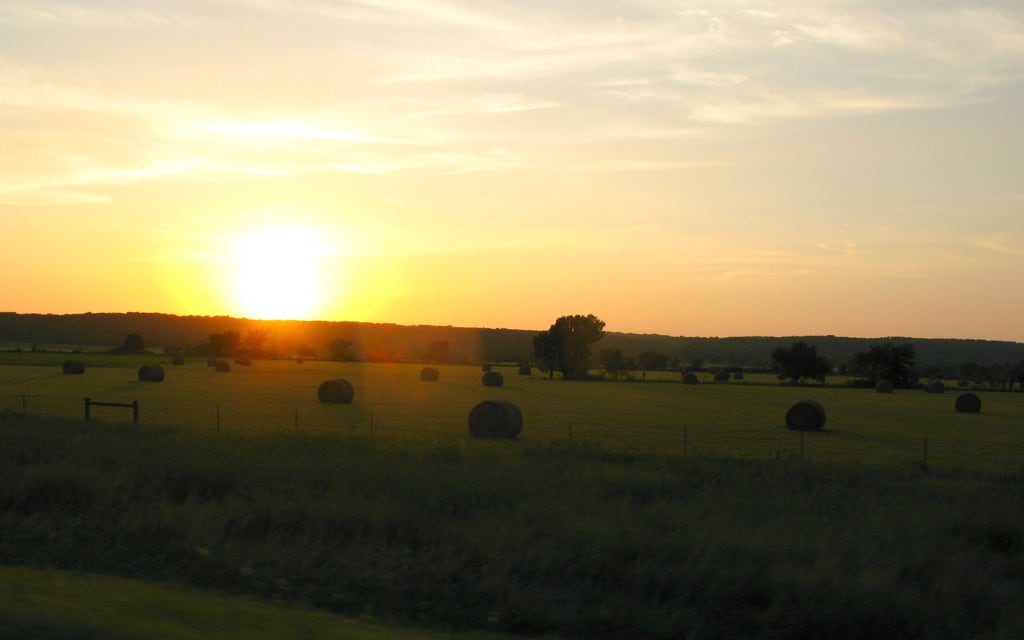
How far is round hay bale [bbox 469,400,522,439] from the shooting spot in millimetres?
31125

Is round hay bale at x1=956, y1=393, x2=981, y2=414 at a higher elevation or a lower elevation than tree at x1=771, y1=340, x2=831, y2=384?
lower

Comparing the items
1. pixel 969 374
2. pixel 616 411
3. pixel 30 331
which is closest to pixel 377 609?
pixel 616 411

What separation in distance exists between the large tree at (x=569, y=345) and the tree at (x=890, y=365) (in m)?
27.0

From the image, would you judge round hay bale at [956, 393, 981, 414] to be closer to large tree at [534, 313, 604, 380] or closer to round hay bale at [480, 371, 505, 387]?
round hay bale at [480, 371, 505, 387]

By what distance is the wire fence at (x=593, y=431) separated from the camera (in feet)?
86.1

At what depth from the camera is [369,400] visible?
159 ft

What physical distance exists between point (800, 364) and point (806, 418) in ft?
215

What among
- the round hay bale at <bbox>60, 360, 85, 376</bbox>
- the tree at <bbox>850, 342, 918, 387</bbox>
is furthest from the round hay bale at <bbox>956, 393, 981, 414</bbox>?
the round hay bale at <bbox>60, 360, 85, 376</bbox>

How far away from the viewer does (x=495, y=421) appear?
31.3 meters

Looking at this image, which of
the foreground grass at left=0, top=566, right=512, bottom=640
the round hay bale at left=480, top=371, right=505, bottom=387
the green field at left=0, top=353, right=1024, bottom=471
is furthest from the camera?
the round hay bale at left=480, top=371, right=505, bottom=387

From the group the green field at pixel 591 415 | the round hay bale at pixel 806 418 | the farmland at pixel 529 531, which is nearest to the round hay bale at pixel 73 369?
the green field at pixel 591 415

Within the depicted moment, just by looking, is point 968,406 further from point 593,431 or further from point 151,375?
point 151,375

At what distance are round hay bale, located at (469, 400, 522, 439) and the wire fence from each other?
0.53 m

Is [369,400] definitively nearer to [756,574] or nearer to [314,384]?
[314,384]
